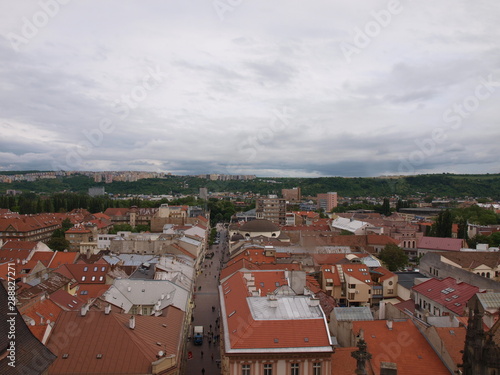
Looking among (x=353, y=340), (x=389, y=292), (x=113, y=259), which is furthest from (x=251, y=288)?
(x=113, y=259)

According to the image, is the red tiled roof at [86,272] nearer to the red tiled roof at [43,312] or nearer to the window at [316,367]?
the red tiled roof at [43,312]

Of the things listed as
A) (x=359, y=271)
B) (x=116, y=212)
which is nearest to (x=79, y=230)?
(x=116, y=212)

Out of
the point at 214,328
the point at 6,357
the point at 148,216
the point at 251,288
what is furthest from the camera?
the point at 148,216

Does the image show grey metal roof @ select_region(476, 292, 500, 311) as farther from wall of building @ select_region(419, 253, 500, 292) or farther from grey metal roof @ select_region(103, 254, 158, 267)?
grey metal roof @ select_region(103, 254, 158, 267)

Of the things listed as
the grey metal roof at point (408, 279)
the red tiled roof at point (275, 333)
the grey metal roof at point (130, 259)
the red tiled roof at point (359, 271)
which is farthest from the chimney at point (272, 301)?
the grey metal roof at point (130, 259)

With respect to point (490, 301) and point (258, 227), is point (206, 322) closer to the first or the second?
point (490, 301)

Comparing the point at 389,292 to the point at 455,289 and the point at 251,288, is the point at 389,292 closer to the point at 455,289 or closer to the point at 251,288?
the point at 455,289

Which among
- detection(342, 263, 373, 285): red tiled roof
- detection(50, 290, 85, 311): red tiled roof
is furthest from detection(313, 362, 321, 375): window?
detection(342, 263, 373, 285): red tiled roof
